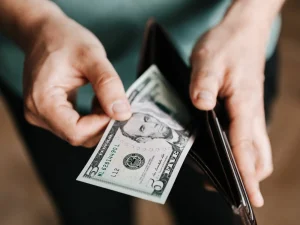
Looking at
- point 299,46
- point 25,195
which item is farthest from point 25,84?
point 299,46

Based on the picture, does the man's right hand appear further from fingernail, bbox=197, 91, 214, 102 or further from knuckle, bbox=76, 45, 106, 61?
fingernail, bbox=197, 91, 214, 102

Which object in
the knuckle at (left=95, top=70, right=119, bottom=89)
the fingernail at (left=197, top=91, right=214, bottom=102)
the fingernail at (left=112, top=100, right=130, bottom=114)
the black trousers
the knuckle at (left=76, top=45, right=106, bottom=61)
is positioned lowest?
the black trousers

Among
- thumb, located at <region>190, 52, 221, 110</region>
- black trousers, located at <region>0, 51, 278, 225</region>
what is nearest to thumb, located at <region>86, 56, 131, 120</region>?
thumb, located at <region>190, 52, 221, 110</region>

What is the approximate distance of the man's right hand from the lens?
60 centimetres

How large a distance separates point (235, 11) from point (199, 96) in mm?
184

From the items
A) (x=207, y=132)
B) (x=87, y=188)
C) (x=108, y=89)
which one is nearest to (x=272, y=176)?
(x=87, y=188)

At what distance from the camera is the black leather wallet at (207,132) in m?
0.55

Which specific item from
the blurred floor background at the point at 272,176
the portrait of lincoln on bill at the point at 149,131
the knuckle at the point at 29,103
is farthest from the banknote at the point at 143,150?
the blurred floor background at the point at 272,176

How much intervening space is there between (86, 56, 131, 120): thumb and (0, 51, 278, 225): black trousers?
0.70 ft

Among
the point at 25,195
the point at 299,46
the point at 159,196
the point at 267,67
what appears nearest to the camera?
the point at 159,196

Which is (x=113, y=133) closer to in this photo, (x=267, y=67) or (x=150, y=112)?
(x=150, y=112)

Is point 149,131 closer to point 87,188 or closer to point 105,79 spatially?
point 105,79

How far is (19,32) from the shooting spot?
0.70m

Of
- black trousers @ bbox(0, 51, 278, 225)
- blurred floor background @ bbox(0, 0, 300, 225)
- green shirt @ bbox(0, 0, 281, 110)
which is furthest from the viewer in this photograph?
blurred floor background @ bbox(0, 0, 300, 225)
